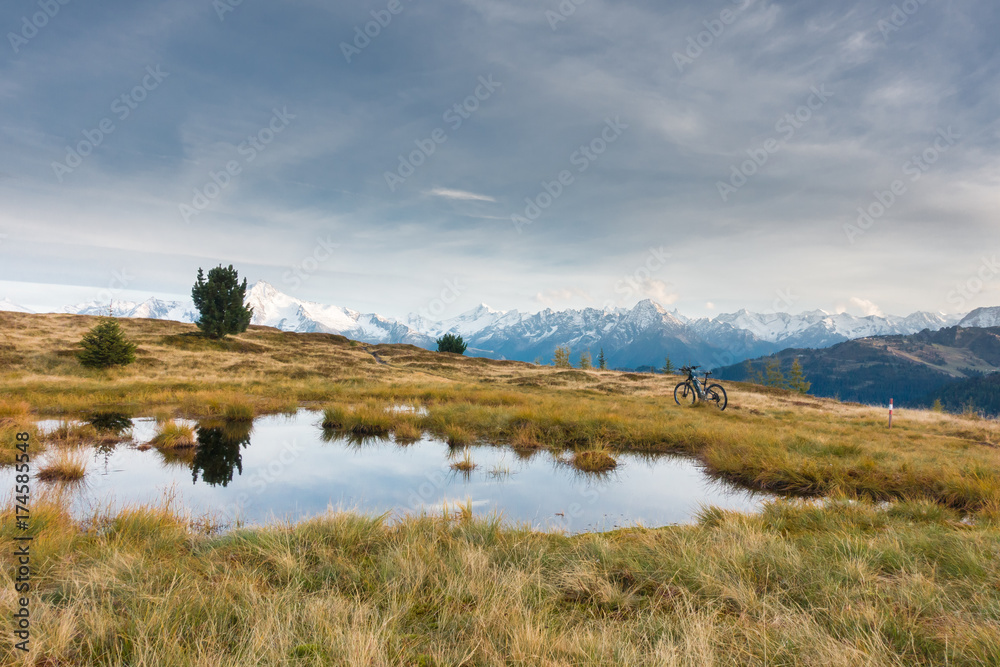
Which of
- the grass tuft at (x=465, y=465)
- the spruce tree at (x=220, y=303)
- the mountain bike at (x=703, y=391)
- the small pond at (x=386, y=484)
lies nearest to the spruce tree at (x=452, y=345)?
the spruce tree at (x=220, y=303)

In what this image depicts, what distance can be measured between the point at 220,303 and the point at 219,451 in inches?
1735

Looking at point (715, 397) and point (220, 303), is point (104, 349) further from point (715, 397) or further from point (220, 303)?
point (715, 397)

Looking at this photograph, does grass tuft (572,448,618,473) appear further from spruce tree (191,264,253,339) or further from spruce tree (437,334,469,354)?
spruce tree (437,334,469,354)

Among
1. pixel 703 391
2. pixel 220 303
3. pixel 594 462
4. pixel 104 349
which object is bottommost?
pixel 594 462

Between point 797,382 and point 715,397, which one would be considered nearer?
point 715,397

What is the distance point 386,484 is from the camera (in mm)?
9172

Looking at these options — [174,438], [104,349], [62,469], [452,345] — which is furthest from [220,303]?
[62,469]

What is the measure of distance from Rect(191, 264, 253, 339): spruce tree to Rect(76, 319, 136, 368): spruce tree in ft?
62.5

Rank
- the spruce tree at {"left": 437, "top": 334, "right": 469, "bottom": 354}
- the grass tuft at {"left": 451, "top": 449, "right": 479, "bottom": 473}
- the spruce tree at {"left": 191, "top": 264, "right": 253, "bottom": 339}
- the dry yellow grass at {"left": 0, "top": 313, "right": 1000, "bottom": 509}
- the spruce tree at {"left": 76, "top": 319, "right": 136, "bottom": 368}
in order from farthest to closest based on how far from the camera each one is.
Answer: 1. the spruce tree at {"left": 437, "top": 334, "right": 469, "bottom": 354}
2. the spruce tree at {"left": 191, "top": 264, "right": 253, "bottom": 339}
3. the spruce tree at {"left": 76, "top": 319, "right": 136, "bottom": 368}
4. the grass tuft at {"left": 451, "top": 449, "right": 479, "bottom": 473}
5. the dry yellow grass at {"left": 0, "top": 313, "right": 1000, "bottom": 509}

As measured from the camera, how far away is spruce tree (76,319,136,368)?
27.2 m

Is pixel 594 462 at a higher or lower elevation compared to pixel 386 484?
higher

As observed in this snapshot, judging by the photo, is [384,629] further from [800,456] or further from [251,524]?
[800,456]

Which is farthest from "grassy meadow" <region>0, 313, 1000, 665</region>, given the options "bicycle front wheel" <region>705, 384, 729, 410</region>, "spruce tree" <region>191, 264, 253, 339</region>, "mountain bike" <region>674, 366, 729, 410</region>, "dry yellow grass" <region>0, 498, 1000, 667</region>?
"spruce tree" <region>191, 264, 253, 339</region>

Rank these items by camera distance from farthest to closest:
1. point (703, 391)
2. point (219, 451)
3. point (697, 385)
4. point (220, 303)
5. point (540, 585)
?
point (220, 303) < point (697, 385) < point (703, 391) < point (219, 451) < point (540, 585)
